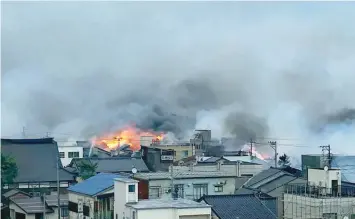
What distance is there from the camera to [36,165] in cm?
3434

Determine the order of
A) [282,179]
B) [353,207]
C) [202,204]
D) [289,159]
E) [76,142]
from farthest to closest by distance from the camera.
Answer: [76,142] → [289,159] → [282,179] → [202,204] → [353,207]

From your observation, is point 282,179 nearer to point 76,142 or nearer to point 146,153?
point 146,153

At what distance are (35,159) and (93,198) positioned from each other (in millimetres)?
13044

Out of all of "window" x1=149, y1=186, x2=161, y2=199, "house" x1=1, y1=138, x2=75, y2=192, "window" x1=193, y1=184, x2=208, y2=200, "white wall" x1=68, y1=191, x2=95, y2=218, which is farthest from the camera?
"house" x1=1, y1=138, x2=75, y2=192

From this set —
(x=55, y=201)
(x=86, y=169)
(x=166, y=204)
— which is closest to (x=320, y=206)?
(x=166, y=204)

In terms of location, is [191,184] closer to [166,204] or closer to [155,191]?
[155,191]

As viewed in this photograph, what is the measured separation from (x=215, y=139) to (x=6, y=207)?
986 inches

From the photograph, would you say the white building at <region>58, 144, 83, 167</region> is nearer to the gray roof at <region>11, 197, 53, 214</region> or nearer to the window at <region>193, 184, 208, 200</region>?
the gray roof at <region>11, 197, 53, 214</region>

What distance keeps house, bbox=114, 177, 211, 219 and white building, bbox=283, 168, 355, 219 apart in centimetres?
226

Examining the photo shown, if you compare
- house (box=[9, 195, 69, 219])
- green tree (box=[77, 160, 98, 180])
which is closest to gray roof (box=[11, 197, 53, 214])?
house (box=[9, 195, 69, 219])

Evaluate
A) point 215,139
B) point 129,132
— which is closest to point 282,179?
point 215,139

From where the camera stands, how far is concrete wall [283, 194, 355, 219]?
17.4 metres

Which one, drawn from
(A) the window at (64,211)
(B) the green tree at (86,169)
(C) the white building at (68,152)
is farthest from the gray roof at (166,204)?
(C) the white building at (68,152)

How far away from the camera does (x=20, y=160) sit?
3481 cm
